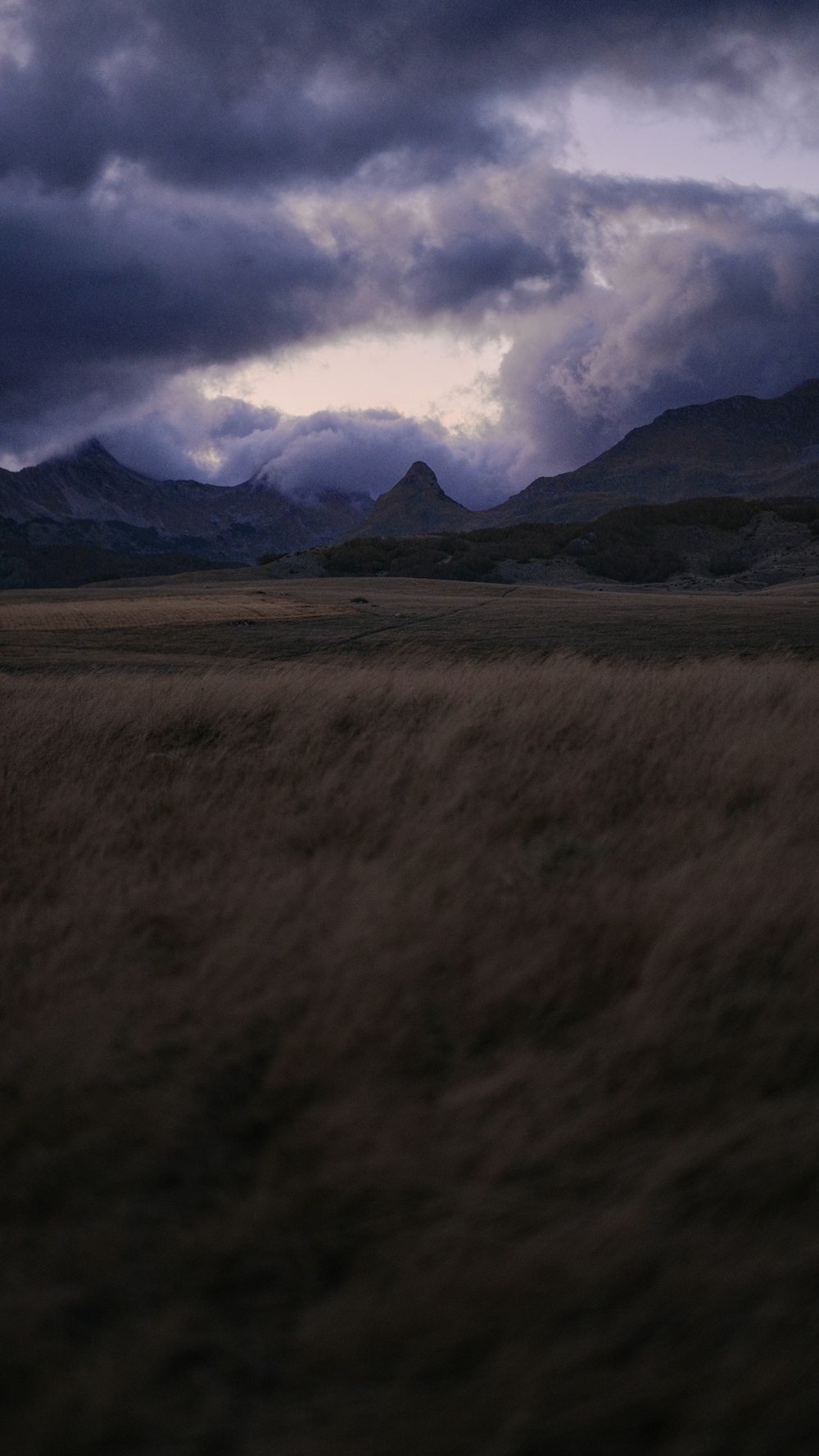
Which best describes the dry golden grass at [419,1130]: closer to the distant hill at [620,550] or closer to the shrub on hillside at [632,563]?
the distant hill at [620,550]

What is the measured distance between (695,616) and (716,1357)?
67.7ft

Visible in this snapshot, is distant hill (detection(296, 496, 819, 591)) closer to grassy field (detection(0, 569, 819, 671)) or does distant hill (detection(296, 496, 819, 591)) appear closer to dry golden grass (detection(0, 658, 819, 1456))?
grassy field (detection(0, 569, 819, 671))

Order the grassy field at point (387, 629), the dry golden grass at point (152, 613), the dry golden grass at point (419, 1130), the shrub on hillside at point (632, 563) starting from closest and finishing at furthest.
A: the dry golden grass at point (419, 1130) < the grassy field at point (387, 629) < the dry golden grass at point (152, 613) < the shrub on hillside at point (632, 563)

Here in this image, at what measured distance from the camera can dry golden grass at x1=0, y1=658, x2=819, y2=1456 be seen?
1.84 m

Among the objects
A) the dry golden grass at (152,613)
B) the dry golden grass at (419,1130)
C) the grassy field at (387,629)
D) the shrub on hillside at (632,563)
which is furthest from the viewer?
the shrub on hillside at (632,563)

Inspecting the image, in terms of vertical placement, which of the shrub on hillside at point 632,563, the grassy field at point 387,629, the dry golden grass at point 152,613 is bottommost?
the grassy field at point 387,629

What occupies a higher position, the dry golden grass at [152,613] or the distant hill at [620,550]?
the distant hill at [620,550]

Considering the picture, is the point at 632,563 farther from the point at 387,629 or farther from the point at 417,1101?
the point at 417,1101

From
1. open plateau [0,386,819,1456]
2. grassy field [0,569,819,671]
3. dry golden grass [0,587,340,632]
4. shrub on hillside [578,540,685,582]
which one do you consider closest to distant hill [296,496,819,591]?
shrub on hillside [578,540,685,582]

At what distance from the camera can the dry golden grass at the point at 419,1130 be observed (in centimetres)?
184

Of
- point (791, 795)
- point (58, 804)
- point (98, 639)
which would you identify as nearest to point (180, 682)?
point (58, 804)

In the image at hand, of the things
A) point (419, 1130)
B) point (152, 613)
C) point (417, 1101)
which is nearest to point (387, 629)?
point (152, 613)

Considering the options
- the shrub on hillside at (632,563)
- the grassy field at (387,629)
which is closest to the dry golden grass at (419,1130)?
the grassy field at (387,629)

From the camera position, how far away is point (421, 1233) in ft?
7.23
